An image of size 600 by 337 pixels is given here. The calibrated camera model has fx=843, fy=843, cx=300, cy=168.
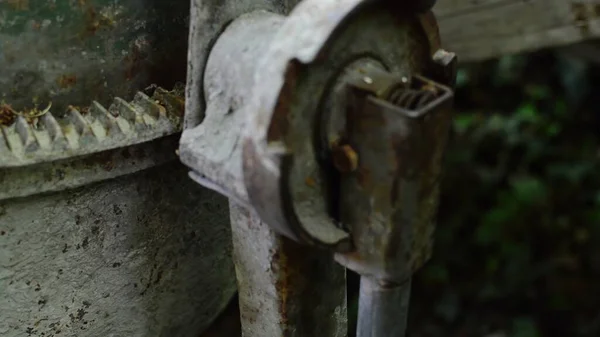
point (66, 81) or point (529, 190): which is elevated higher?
point (66, 81)

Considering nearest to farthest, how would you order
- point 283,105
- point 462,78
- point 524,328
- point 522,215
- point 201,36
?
1. point 283,105
2. point 201,36
3. point 524,328
4. point 522,215
5. point 462,78

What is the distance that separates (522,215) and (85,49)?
1.50 m

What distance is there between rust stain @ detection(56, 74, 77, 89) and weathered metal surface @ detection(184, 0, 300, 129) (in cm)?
12

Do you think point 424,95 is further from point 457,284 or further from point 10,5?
point 457,284

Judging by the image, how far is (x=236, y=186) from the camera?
29.0 inches

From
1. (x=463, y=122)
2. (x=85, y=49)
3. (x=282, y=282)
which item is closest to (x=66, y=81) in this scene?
(x=85, y=49)

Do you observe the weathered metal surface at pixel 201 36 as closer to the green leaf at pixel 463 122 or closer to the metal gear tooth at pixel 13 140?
the metal gear tooth at pixel 13 140

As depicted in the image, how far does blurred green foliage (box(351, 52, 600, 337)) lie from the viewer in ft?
6.72

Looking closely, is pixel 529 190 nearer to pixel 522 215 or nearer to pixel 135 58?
pixel 522 215

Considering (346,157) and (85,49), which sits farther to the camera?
(85,49)

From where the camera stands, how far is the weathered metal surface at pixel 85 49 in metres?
0.81

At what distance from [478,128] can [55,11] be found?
1.64 meters

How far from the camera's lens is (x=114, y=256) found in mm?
Answer: 925

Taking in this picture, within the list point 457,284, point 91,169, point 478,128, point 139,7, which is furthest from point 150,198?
point 478,128
